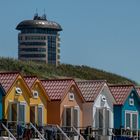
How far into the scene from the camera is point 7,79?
199 ft

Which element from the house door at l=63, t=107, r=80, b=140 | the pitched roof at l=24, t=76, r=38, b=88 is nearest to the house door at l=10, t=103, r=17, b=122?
the pitched roof at l=24, t=76, r=38, b=88

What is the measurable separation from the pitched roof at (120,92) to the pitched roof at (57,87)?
509 cm

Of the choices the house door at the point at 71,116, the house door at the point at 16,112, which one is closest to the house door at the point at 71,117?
the house door at the point at 71,116

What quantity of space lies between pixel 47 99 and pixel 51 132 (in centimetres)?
407

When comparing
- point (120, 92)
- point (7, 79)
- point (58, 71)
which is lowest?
point (120, 92)

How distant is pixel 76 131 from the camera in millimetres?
62500

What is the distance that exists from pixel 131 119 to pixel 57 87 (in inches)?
295

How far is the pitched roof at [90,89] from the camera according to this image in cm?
6700

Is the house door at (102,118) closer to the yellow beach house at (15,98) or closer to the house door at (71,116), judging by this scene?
the house door at (71,116)

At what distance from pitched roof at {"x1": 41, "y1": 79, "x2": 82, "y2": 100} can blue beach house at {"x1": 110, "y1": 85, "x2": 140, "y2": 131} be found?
4987 millimetres

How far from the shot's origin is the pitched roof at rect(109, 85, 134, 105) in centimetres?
6949

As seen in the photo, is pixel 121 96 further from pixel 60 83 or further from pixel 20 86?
pixel 20 86

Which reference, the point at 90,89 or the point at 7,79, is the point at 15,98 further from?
the point at 90,89

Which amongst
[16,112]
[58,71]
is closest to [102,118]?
[16,112]
